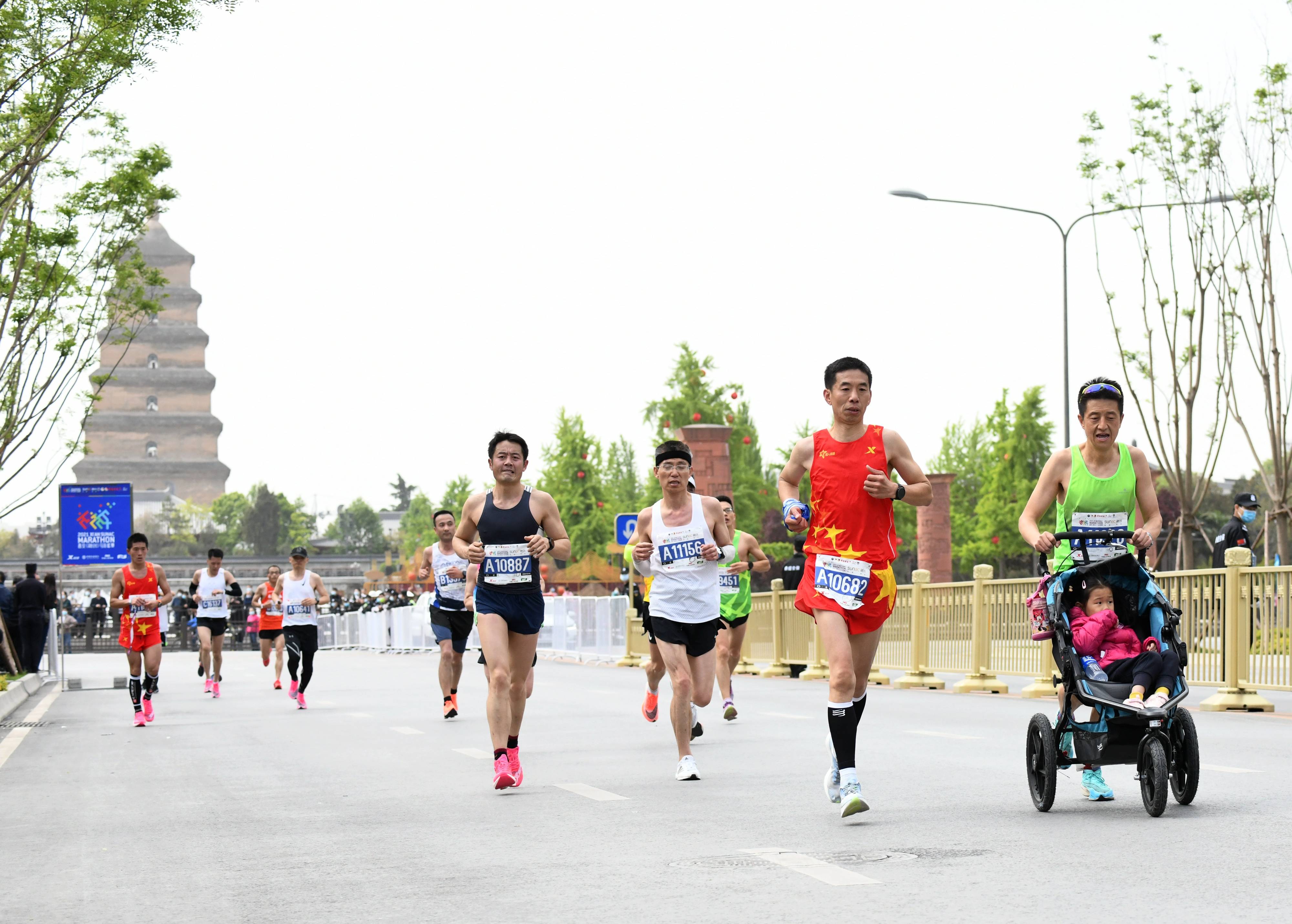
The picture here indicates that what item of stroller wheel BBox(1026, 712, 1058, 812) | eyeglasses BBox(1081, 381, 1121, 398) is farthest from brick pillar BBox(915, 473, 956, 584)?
stroller wheel BBox(1026, 712, 1058, 812)

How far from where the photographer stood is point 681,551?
36.7ft

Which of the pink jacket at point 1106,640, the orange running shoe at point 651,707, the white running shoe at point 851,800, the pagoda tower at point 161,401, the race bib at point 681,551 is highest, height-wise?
the pagoda tower at point 161,401

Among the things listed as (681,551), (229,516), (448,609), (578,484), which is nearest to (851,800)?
(681,551)

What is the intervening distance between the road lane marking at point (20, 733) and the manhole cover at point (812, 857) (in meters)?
7.96

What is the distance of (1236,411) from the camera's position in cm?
3086

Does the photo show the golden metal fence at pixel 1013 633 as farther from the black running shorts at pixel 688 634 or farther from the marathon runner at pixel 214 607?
the marathon runner at pixel 214 607

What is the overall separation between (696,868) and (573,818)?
1.90 m

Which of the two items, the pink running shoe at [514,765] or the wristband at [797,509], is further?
the pink running shoe at [514,765]

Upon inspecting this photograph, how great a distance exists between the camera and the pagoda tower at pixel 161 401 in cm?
15575

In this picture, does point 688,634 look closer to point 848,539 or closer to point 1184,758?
point 848,539

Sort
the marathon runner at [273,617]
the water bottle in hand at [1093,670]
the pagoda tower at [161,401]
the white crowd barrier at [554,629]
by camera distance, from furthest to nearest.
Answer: the pagoda tower at [161,401] → the white crowd barrier at [554,629] → the marathon runner at [273,617] → the water bottle in hand at [1093,670]

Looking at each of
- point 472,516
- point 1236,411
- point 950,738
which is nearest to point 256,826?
point 472,516

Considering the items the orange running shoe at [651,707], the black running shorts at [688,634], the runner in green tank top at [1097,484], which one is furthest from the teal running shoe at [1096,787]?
the orange running shoe at [651,707]

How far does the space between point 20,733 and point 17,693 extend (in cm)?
731
